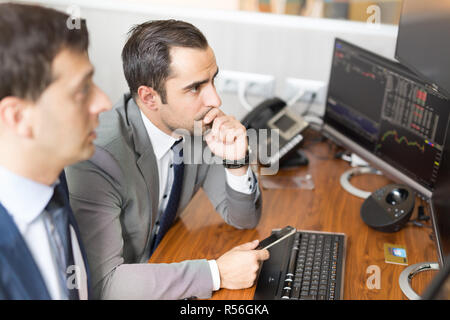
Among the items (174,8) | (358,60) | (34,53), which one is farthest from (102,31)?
(34,53)

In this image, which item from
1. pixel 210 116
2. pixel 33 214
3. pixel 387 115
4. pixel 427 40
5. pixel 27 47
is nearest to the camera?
pixel 27 47

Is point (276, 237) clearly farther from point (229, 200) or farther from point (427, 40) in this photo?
point (427, 40)

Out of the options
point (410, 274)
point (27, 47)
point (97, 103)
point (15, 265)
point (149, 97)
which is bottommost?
point (410, 274)

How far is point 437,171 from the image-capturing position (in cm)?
132

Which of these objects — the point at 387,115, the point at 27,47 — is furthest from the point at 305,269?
the point at 27,47

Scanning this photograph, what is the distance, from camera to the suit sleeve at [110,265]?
110 cm

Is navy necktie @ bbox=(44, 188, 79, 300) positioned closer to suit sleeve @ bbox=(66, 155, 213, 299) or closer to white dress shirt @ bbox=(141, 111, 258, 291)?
suit sleeve @ bbox=(66, 155, 213, 299)

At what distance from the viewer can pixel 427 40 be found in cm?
125

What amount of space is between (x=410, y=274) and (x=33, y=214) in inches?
34.9

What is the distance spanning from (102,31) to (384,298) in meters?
1.48

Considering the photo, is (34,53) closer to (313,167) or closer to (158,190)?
(158,190)

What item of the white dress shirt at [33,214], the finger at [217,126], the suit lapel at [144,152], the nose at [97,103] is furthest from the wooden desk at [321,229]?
the nose at [97,103]
